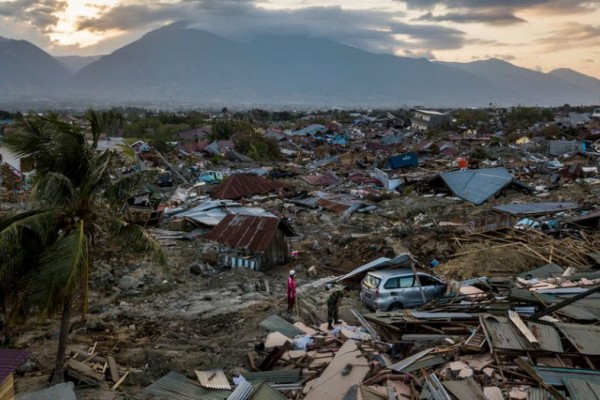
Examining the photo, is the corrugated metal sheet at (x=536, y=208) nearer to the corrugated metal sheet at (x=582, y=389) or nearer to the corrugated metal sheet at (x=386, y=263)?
the corrugated metal sheet at (x=386, y=263)

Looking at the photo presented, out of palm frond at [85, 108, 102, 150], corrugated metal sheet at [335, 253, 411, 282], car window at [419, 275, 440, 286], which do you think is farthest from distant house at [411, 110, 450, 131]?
palm frond at [85, 108, 102, 150]

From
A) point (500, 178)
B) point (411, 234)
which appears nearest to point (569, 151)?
point (500, 178)

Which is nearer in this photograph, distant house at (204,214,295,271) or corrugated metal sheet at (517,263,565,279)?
corrugated metal sheet at (517,263,565,279)

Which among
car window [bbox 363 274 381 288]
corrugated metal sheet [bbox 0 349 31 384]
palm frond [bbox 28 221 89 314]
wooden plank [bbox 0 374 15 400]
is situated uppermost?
palm frond [bbox 28 221 89 314]

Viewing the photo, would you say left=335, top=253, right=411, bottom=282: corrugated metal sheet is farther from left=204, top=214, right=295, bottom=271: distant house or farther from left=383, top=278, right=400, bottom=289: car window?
left=204, top=214, right=295, bottom=271: distant house

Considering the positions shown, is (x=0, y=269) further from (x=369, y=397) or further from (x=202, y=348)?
(x=369, y=397)

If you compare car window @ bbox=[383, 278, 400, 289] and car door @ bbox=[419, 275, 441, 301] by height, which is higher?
car window @ bbox=[383, 278, 400, 289]
